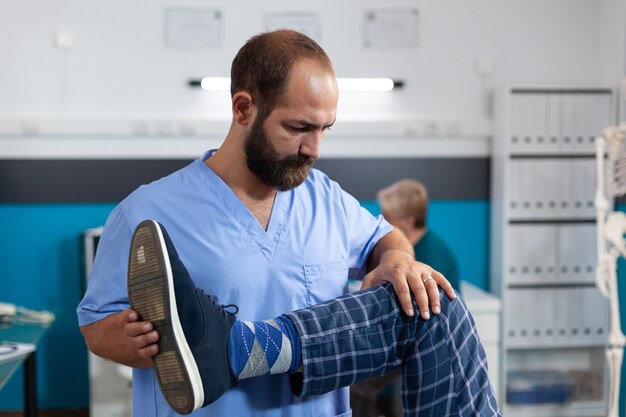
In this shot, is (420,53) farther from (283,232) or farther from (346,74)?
(283,232)

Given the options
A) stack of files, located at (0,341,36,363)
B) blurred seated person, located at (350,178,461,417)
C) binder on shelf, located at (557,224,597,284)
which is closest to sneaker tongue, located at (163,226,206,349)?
stack of files, located at (0,341,36,363)

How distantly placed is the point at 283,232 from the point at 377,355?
0.30m

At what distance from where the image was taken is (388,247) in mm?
1677

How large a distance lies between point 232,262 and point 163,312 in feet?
0.67

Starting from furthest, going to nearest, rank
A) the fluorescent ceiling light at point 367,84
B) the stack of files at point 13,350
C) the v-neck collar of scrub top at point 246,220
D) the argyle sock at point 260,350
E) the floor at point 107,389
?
the fluorescent ceiling light at point 367,84
the floor at point 107,389
the stack of files at point 13,350
the v-neck collar of scrub top at point 246,220
the argyle sock at point 260,350

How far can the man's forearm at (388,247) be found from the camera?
1.66 metres

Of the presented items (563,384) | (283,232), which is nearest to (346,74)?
(563,384)

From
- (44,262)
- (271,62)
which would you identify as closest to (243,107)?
(271,62)

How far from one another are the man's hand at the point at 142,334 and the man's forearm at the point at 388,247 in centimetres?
55

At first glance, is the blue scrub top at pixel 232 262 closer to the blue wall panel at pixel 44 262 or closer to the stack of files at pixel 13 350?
the stack of files at pixel 13 350

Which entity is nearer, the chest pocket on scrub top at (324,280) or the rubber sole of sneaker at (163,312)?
the rubber sole of sneaker at (163,312)

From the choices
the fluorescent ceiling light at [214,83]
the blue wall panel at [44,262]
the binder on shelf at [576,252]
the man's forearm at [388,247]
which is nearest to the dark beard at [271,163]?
the man's forearm at [388,247]

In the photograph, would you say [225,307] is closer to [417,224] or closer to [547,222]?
[417,224]

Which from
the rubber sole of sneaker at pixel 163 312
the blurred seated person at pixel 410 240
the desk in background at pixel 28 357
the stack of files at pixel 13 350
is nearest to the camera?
the rubber sole of sneaker at pixel 163 312
